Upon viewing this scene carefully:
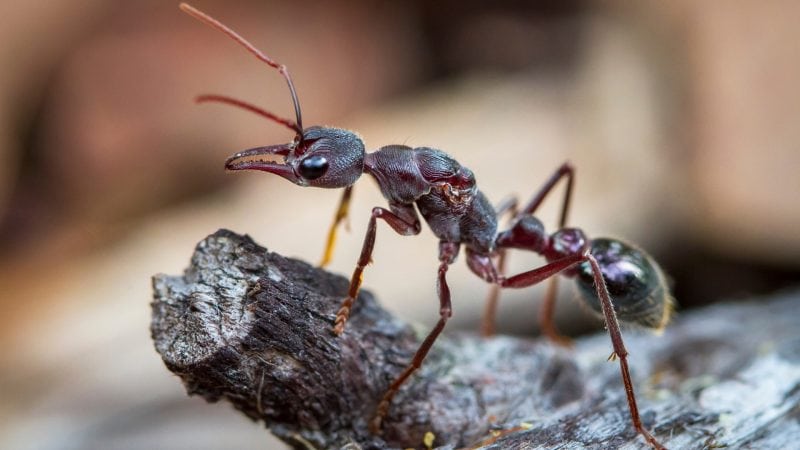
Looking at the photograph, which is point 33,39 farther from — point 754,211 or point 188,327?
point 754,211

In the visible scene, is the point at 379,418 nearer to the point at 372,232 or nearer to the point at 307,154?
the point at 372,232

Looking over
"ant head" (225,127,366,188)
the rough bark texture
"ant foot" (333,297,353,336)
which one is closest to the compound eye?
"ant head" (225,127,366,188)

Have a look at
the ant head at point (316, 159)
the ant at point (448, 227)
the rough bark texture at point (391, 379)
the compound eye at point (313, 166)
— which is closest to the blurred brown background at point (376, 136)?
the ant at point (448, 227)

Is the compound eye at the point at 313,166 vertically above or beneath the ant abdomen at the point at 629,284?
above

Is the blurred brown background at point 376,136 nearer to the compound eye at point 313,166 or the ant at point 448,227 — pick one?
the ant at point 448,227

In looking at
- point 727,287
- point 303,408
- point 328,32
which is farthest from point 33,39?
point 727,287

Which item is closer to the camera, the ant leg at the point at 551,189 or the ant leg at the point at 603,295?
the ant leg at the point at 603,295
